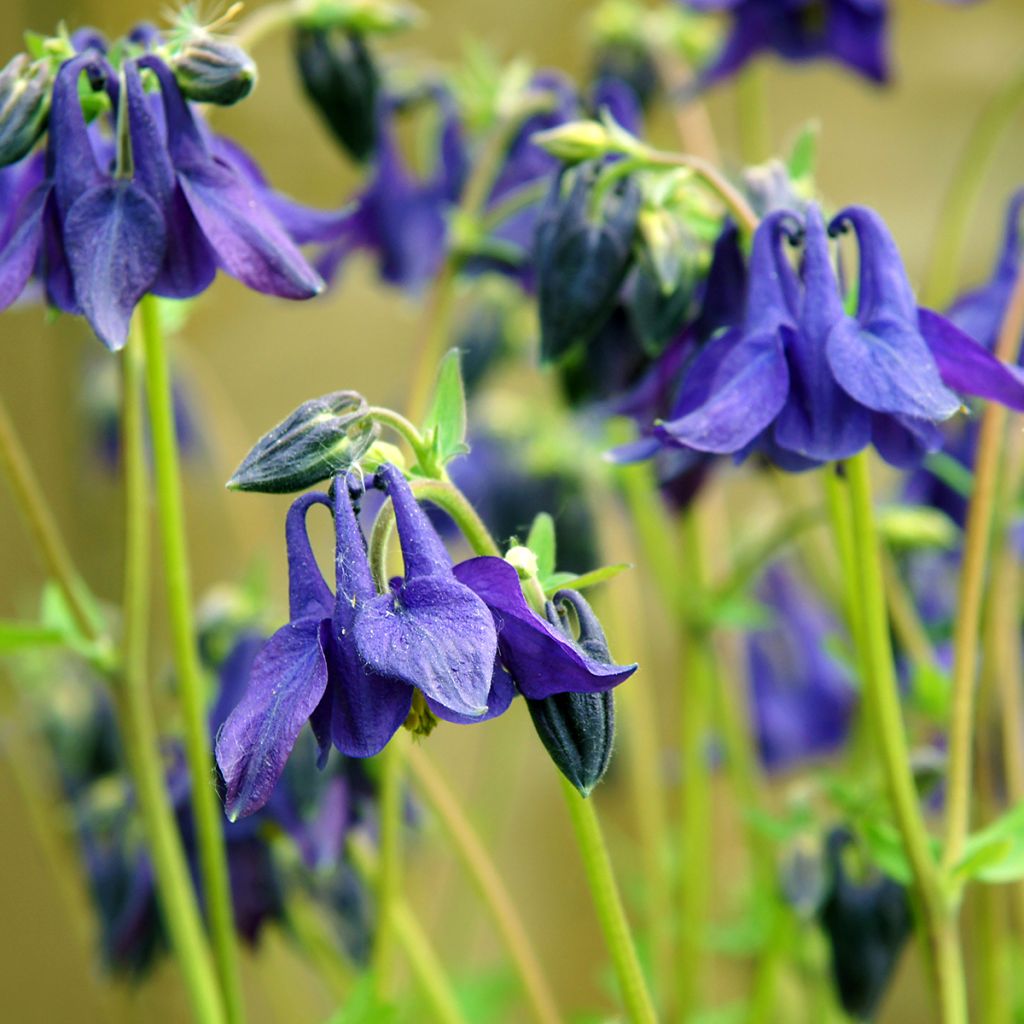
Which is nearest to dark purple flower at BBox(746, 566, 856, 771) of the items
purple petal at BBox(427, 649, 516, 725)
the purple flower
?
the purple flower

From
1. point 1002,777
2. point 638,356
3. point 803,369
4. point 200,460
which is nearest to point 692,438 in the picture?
point 803,369

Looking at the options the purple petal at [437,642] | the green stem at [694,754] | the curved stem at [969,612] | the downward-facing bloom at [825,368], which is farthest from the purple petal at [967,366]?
the green stem at [694,754]

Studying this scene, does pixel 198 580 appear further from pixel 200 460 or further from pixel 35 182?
pixel 35 182

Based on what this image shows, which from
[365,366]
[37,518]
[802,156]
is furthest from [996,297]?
[365,366]

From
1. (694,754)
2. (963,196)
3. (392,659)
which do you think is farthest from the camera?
(963,196)

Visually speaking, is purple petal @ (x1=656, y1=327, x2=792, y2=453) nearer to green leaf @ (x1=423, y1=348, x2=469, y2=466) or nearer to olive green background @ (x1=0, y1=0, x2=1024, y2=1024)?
green leaf @ (x1=423, y1=348, x2=469, y2=466)

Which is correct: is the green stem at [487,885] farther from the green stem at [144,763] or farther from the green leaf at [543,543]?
the green leaf at [543,543]

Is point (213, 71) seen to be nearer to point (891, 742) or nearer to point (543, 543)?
point (543, 543)
